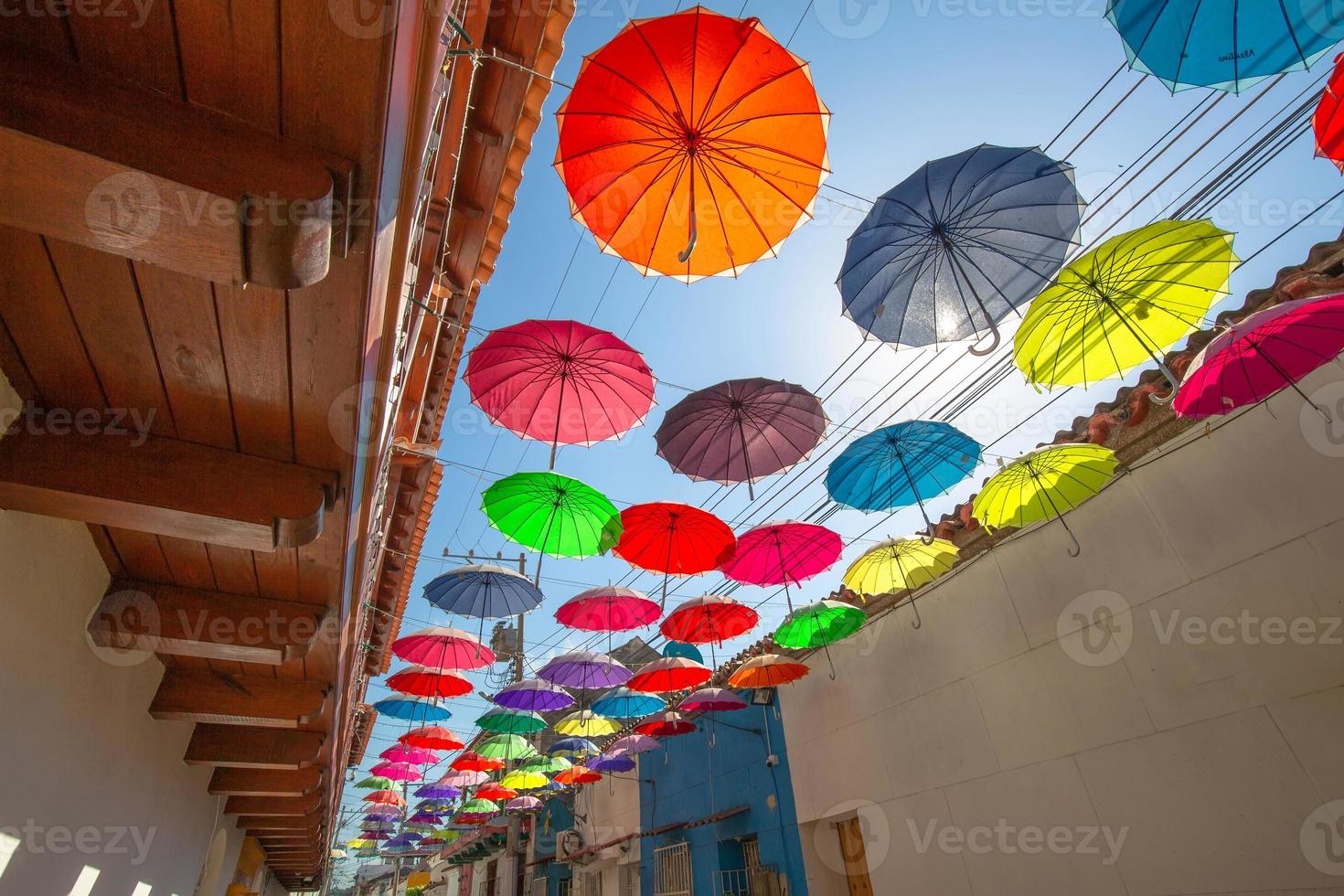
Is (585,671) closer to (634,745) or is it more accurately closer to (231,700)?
(634,745)

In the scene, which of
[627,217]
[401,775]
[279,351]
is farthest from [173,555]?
[401,775]

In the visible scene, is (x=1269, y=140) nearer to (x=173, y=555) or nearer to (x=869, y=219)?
(x=869, y=219)

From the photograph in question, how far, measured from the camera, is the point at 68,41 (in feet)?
3.28

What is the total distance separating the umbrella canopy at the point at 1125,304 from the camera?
412cm

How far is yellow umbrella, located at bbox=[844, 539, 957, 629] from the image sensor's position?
6598 mm

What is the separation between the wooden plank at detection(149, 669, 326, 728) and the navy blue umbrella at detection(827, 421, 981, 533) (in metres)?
4.98

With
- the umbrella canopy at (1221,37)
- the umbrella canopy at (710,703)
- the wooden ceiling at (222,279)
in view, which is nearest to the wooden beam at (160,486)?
the wooden ceiling at (222,279)

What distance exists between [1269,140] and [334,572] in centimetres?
707

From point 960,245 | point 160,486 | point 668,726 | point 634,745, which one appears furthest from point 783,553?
point 634,745

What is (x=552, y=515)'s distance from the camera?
649cm

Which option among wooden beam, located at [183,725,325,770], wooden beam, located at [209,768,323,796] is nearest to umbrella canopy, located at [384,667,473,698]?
wooden beam, located at [209,768,323,796]

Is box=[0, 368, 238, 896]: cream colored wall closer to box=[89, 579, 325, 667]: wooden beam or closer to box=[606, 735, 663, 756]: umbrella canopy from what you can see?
box=[89, 579, 325, 667]: wooden beam

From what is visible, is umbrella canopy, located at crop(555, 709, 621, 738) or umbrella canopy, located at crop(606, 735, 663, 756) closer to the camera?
umbrella canopy, located at crop(606, 735, 663, 756)

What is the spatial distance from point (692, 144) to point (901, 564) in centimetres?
492
